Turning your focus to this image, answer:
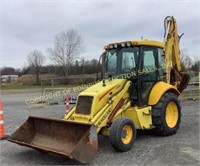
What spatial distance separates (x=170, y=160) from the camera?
6.54 m

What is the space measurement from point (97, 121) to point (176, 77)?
3987 mm

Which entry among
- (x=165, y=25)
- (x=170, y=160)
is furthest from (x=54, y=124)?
(x=165, y=25)

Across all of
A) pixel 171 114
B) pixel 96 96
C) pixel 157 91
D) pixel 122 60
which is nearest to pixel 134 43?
pixel 122 60

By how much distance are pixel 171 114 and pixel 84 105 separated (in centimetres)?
283

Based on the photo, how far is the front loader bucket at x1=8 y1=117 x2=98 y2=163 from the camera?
20.4 feet

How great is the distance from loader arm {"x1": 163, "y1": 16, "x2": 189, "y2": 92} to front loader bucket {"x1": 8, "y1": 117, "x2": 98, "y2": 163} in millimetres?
4083

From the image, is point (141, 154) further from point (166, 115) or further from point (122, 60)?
point (122, 60)

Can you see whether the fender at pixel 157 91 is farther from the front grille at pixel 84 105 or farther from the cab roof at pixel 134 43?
the front grille at pixel 84 105

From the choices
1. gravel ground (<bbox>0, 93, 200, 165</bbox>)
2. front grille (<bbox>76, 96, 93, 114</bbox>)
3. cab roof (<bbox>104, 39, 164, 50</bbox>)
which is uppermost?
cab roof (<bbox>104, 39, 164, 50</bbox>)

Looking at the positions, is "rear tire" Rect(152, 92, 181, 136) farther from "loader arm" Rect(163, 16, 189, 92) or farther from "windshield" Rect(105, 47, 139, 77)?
"windshield" Rect(105, 47, 139, 77)

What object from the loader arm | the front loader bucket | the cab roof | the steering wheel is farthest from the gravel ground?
the cab roof

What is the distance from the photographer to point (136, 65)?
841 centimetres

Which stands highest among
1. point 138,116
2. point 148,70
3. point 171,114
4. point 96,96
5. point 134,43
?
point 134,43

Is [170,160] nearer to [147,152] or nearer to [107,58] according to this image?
[147,152]
